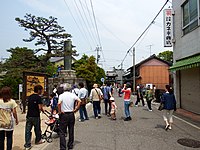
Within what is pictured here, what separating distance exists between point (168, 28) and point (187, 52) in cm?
370

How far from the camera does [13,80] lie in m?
23.4

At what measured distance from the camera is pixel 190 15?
46.4ft

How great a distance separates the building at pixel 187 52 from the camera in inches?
507

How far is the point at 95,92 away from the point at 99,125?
213 centimetres

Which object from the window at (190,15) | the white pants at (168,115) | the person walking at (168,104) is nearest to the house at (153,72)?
the window at (190,15)

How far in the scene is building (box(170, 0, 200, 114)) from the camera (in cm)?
1288

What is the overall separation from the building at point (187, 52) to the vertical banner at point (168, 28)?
419mm

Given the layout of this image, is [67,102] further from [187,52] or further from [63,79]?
[63,79]

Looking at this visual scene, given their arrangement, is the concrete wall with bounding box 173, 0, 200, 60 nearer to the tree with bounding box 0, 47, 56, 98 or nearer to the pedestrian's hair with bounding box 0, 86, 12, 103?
the pedestrian's hair with bounding box 0, 86, 12, 103

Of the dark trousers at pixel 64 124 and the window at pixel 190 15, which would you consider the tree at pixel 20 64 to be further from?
the dark trousers at pixel 64 124

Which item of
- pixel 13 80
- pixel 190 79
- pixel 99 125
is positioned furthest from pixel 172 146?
pixel 13 80

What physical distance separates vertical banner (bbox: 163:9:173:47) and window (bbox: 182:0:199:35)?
69.8 inches

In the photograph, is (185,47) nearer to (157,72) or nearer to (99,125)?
(99,125)

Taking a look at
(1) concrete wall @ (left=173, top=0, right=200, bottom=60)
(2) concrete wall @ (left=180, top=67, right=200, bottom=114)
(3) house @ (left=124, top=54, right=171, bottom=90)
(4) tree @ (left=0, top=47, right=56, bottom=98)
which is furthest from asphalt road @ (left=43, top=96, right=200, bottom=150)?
(3) house @ (left=124, top=54, right=171, bottom=90)
